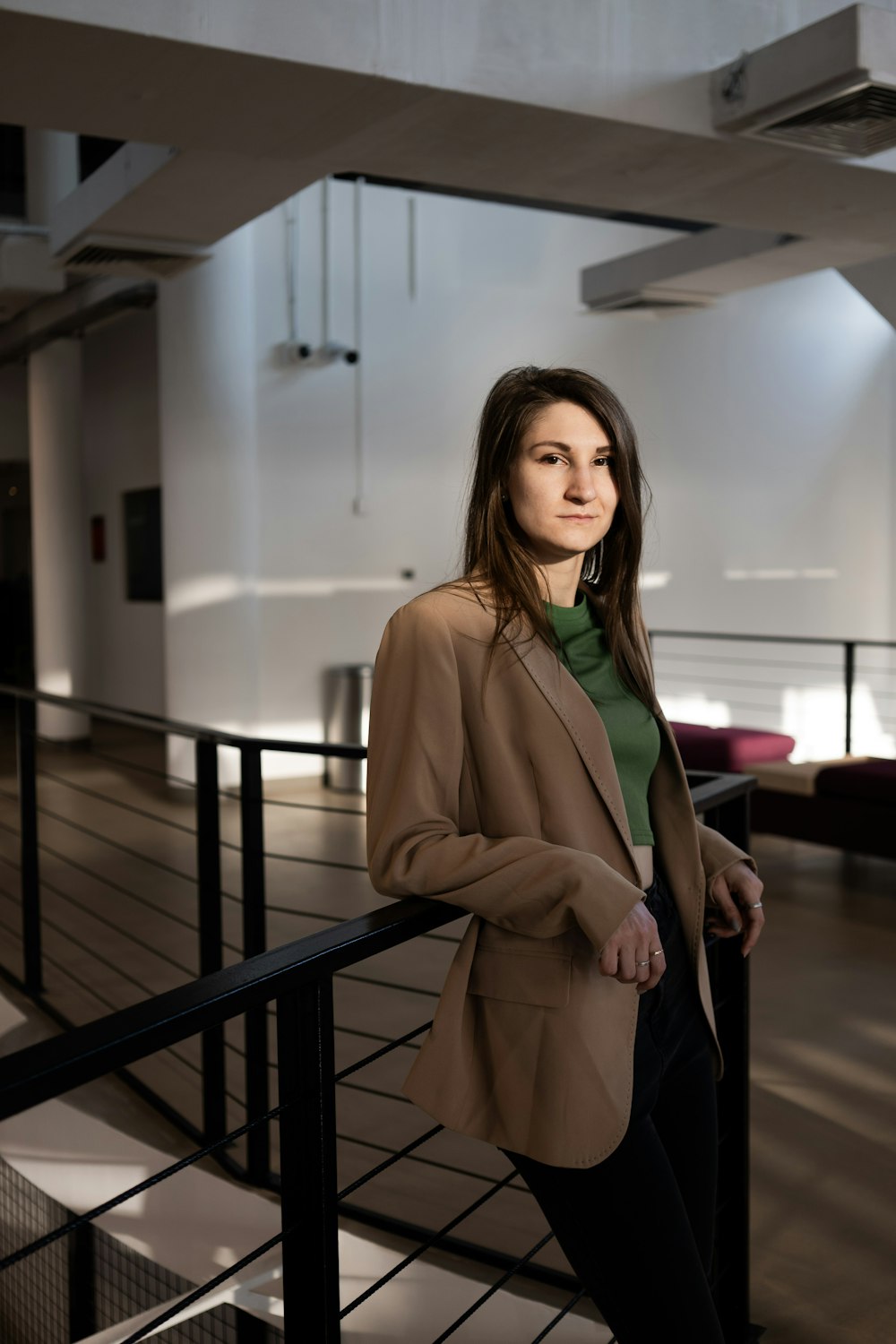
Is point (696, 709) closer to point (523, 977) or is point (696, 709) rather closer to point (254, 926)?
point (254, 926)

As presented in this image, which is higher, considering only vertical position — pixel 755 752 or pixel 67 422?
pixel 67 422

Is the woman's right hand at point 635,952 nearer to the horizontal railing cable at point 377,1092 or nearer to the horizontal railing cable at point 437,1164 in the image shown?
the horizontal railing cable at point 377,1092

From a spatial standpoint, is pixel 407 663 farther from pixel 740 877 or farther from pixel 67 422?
pixel 67 422

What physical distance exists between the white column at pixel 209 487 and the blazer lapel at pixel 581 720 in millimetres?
5828

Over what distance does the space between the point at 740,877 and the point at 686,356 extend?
7856 millimetres

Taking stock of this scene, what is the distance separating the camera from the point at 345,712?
763cm

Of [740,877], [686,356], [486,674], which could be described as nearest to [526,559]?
[486,674]

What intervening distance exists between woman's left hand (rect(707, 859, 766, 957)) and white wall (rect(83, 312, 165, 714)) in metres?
7.53

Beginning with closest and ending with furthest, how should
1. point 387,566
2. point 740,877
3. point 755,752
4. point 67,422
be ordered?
point 740,877, point 755,752, point 387,566, point 67,422

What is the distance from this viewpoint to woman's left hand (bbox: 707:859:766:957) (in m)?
1.57

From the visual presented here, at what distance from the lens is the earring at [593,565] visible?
60.7 inches

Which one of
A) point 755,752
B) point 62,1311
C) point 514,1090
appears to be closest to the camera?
point 514,1090

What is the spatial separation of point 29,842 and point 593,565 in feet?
9.07

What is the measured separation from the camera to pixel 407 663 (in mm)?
1286
